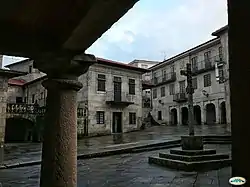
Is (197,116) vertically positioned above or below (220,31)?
below

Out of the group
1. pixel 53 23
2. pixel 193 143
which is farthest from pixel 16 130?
pixel 53 23

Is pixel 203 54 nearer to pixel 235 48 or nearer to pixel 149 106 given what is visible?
pixel 149 106

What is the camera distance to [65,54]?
3.35 metres

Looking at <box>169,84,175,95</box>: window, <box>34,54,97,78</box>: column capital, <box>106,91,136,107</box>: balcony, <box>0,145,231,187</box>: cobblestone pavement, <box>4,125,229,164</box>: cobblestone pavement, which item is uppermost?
<box>169,84,175,95</box>: window

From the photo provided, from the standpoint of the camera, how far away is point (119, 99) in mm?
23719

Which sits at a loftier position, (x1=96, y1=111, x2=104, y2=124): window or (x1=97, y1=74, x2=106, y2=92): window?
(x1=97, y1=74, x2=106, y2=92): window

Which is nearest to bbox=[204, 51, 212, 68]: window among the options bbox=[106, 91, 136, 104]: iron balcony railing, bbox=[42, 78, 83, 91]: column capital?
bbox=[106, 91, 136, 104]: iron balcony railing

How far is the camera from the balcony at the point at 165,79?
35.8m

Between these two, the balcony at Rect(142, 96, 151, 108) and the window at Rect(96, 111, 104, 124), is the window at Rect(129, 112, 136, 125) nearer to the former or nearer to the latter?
the window at Rect(96, 111, 104, 124)

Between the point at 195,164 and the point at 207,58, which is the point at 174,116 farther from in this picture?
A: the point at 195,164

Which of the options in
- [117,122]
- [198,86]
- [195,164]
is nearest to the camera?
[195,164]

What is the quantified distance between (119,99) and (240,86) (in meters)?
22.4

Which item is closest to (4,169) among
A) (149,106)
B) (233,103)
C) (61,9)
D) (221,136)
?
(61,9)

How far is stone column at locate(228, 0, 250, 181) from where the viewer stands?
1.28 m
